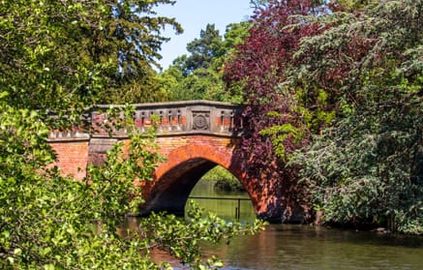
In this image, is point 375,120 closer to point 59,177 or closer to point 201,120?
point 201,120

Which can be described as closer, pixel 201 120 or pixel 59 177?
pixel 59 177

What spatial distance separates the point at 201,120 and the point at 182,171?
87.1 inches

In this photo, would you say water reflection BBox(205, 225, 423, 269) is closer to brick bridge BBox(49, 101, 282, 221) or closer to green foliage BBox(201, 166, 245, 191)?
brick bridge BBox(49, 101, 282, 221)

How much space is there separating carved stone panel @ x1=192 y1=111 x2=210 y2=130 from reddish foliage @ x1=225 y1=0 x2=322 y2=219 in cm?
112

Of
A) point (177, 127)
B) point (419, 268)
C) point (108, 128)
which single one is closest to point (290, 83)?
point (177, 127)

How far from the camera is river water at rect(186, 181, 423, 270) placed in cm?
1299

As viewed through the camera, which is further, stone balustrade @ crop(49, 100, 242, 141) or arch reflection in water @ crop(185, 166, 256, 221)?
arch reflection in water @ crop(185, 166, 256, 221)

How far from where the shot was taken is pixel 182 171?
22172 millimetres

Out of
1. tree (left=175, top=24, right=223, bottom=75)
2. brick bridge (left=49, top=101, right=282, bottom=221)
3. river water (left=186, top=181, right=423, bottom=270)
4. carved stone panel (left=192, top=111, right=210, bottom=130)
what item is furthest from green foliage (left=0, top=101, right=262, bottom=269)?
tree (left=175, top=24, right=223, bottom=75)

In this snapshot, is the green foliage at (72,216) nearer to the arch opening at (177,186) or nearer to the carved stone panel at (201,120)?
the carved stone panel at (201,120)

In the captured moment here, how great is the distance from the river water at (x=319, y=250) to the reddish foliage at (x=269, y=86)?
1349 millimetres

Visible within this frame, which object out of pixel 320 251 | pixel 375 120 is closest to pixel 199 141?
pixel 375 120

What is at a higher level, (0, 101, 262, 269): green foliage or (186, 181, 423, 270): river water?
(0, 101, 262, 269): green foliage

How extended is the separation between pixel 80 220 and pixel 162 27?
1086 inches
